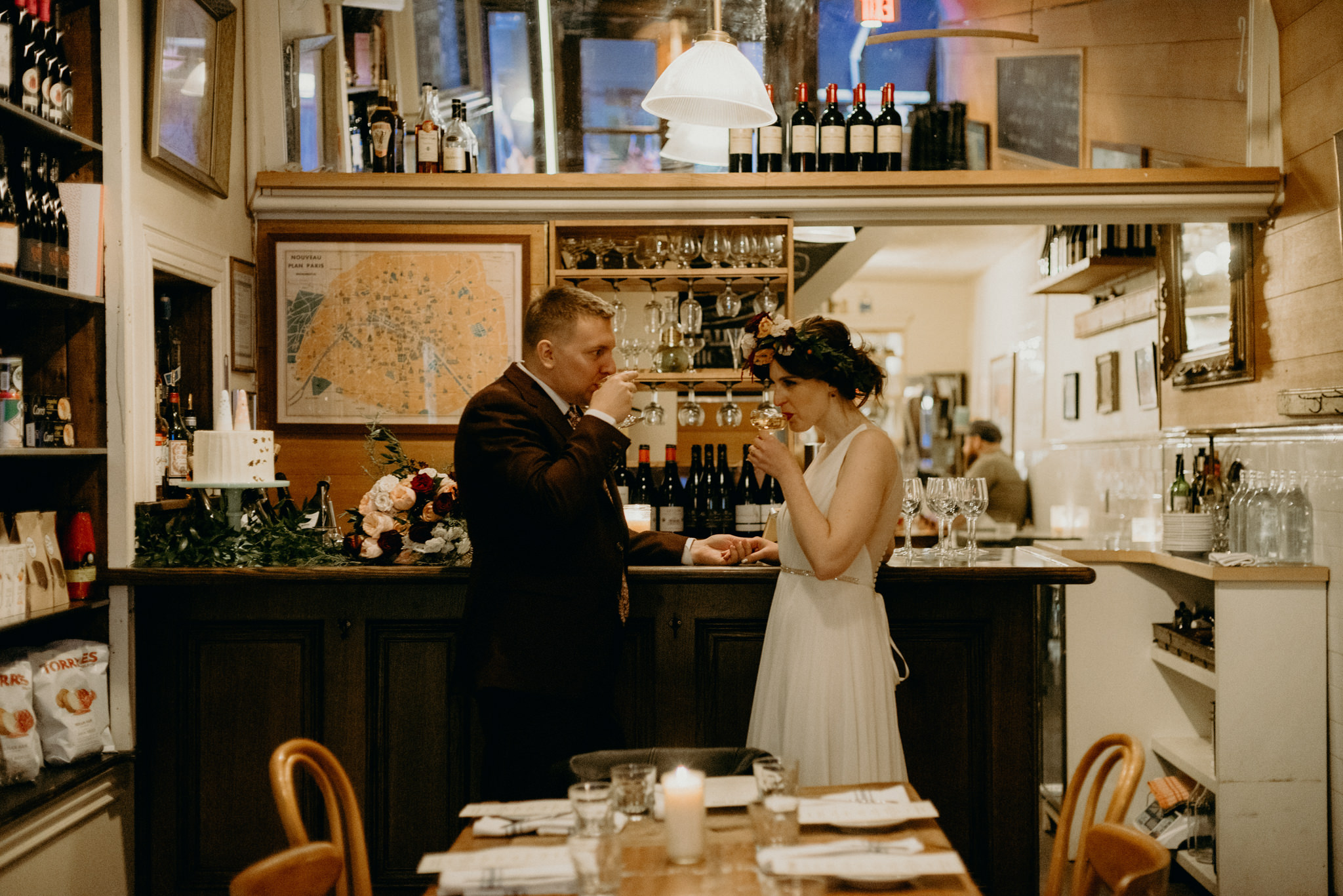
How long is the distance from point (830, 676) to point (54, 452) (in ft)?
6.61

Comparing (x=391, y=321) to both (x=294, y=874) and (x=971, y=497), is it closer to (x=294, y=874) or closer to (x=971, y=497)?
(x=971, y=497)

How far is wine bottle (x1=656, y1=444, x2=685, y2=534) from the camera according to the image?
373 centimetres

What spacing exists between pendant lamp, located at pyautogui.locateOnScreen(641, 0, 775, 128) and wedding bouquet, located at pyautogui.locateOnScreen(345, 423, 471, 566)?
1.29m

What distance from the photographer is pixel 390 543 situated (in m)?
2.97

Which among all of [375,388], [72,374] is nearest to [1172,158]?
[375,388]

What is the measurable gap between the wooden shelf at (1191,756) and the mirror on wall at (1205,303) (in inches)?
54.9

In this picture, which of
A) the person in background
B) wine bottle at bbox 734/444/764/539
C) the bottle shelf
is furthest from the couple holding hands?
the person in background

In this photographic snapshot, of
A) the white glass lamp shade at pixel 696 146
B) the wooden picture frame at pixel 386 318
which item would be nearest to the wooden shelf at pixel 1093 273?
the white glass lamp shade at pixel 696 146

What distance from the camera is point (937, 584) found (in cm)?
297

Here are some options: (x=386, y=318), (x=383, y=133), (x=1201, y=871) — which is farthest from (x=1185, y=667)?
(x=383, y=133)

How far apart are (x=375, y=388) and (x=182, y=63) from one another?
127 cm

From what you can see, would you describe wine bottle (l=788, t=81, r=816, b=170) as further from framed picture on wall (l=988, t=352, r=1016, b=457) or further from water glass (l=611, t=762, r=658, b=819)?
framed picture on wall (l=988, t=352, r=1016, b=457)

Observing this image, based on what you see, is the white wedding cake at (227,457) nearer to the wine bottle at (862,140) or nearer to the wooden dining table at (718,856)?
the wooden dining table at (718,856)

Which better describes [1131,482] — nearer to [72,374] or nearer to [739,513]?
[739,513]
